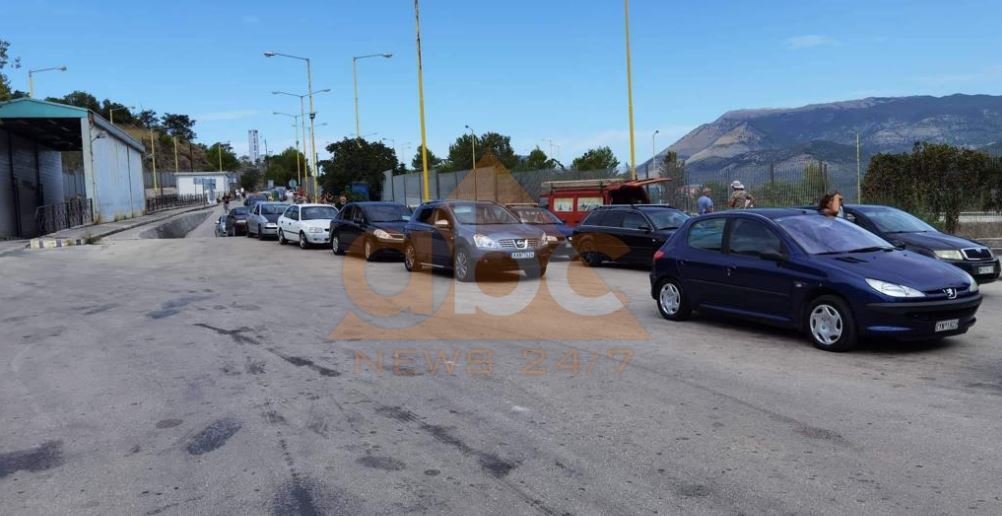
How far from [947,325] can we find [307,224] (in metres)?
20.0

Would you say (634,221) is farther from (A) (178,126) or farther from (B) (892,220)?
(A) (178,126)

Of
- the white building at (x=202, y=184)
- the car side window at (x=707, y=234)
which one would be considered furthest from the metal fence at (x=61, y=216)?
the white building at (x=202, y=184)

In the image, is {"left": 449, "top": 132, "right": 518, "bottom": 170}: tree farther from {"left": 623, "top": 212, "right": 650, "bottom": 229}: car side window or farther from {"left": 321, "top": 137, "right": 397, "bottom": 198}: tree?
{"left": 623, "top": 212, "right": 650, "bottom": 229}: car side window

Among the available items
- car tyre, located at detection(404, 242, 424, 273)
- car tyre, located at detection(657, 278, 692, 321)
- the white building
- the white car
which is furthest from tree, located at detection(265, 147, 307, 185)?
car tyre, located at detection(657, 278, 692, 321)

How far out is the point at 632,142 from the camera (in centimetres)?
2931

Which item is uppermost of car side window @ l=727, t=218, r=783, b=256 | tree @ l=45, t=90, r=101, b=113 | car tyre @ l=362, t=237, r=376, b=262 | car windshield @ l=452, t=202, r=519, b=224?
tree @ l=45, t=90, r=101, b=113

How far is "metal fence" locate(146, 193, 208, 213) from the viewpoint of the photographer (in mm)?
63875

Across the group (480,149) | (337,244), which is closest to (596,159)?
(480,149)

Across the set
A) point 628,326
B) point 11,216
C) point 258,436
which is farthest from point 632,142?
point 11,216

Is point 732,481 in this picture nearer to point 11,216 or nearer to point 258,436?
point 258,436

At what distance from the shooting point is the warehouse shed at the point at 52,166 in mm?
32906

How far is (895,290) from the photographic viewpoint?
744 cm

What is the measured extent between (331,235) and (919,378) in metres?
18.0

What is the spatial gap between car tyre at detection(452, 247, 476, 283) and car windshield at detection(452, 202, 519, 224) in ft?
2.49
